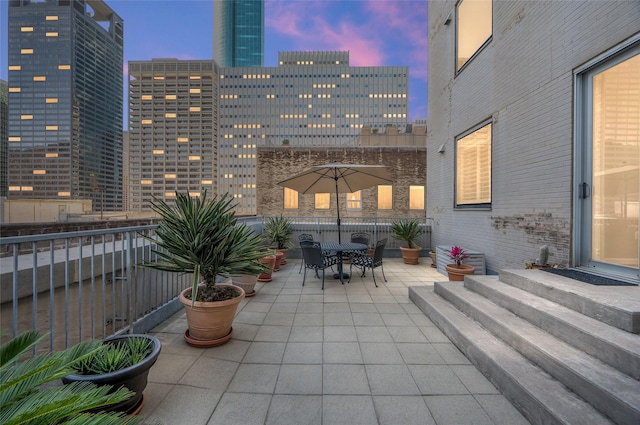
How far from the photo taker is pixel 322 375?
2439 millimetres

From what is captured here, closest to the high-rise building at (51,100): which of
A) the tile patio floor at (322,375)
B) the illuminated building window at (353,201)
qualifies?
the illuminated building window at (353,201)

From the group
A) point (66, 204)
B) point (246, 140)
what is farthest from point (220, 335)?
point (246, 140)

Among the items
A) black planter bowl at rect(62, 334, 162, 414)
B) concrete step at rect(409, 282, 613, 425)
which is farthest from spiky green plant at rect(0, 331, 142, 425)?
concrete step at rect(409, 282, 613, 425)

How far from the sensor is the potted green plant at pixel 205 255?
2910 mm

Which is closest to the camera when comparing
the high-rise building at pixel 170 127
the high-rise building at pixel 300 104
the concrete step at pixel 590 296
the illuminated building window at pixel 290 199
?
the concrete step at pixel 590 296

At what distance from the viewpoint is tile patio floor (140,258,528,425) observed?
197 centimetres

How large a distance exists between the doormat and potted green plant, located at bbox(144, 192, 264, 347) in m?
3.71

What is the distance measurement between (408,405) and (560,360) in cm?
117

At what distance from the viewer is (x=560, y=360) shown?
2.07m

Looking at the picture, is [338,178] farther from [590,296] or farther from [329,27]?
[329,27]

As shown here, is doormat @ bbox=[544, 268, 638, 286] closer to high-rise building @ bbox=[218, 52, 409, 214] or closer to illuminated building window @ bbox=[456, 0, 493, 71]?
illuminated building window @ bbox=[456, 0, 493, 71]

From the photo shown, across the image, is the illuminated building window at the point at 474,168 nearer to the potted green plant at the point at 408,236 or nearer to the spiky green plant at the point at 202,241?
the potted green plant at the point at 408,236

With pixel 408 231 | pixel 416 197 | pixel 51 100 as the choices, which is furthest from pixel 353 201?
pixel 51 100

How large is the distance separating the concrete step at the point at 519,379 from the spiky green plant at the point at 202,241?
7.36ft
